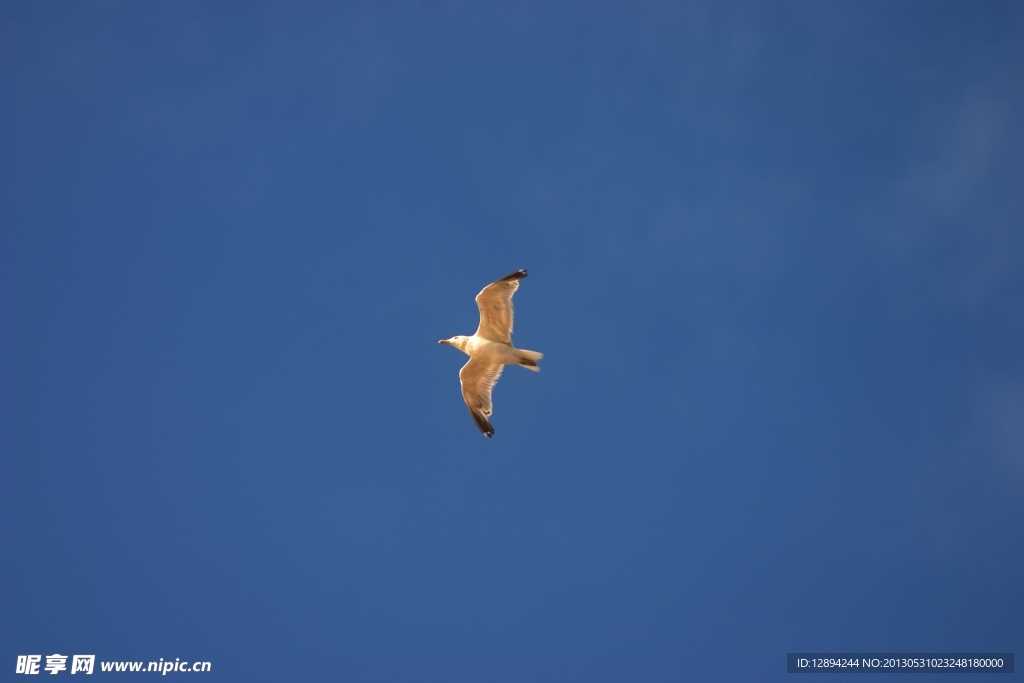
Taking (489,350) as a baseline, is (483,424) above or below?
below

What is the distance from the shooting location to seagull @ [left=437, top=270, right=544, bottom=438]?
93.8 ft

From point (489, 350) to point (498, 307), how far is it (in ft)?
3.90

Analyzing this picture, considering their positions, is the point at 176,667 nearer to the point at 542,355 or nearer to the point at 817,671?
the point at 542,355

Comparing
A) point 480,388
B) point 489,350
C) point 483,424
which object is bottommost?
point 483,424

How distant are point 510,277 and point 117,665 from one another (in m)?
19.0

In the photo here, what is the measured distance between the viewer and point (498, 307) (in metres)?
28.7

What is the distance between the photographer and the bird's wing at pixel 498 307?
93.4ft

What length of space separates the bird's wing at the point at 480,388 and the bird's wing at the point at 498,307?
3.45ft

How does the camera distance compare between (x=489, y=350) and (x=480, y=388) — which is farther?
(x=480, y=388)

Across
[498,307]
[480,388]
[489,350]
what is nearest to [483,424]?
[480,388]

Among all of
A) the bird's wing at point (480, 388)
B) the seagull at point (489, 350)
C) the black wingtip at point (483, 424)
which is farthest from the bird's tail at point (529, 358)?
the black wingtip at point (483, 424)

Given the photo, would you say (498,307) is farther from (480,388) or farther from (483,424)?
(483,424)

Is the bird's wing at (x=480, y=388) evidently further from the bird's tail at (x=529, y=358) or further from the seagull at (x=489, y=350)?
the bird's tail at (x=529, y=358)

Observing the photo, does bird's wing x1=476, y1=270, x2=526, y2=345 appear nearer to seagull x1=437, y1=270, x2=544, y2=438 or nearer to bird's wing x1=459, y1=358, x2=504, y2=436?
seagull x1=437, y1=270, x2=544, y2=438
